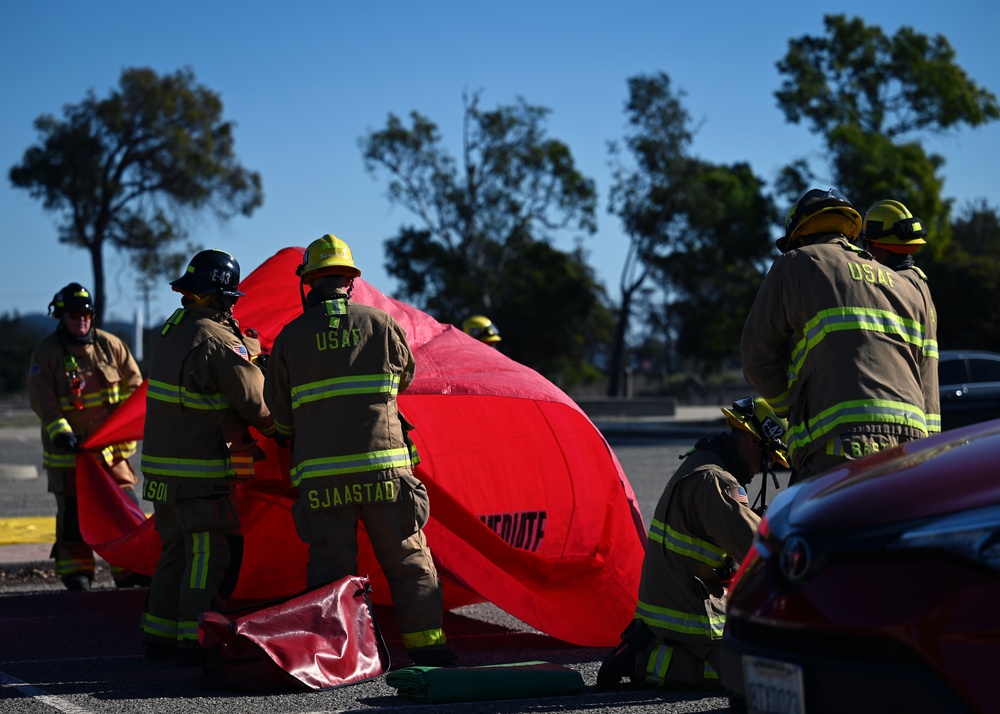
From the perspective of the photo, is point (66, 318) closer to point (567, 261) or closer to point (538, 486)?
point (538, 486)

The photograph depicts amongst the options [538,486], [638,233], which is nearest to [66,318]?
[538,486]

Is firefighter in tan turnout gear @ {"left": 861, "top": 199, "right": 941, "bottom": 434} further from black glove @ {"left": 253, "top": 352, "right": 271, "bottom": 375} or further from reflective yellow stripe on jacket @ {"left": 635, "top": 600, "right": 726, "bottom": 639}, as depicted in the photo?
black glove @ {"left": 253, "top": 352, "right": 271, "bottom": 375}

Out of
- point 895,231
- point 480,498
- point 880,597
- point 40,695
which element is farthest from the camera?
point 480,498

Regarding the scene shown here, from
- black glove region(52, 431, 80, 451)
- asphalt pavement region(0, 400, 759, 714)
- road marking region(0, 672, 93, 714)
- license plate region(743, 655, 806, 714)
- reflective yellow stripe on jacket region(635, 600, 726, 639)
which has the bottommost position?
asphalt pavement region(0, 400, 759, 714)

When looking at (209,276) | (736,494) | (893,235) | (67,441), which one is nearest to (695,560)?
(736,494)

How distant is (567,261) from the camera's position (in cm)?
3766

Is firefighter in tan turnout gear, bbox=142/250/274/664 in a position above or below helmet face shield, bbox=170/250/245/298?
below

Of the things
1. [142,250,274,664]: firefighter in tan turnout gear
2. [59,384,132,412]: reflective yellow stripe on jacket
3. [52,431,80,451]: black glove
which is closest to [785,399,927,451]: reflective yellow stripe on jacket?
[142,250,274,664]: firefighter in tan turnout gear

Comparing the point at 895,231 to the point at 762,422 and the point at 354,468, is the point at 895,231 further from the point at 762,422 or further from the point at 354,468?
the point at 354,468

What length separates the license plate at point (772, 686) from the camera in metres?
2.79

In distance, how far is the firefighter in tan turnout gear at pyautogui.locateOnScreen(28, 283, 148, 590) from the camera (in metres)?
7.89

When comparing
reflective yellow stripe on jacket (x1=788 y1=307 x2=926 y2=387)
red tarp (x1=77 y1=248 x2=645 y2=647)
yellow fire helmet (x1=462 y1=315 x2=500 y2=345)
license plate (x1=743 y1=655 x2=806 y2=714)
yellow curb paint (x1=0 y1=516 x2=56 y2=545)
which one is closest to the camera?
license plate (x1=743 y1=655 x2=806 y2=714)

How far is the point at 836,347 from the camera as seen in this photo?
4512 mm

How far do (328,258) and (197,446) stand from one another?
1194mm
